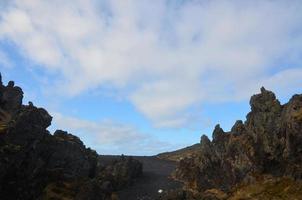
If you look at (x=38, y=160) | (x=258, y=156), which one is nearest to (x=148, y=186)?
(x=258, y=156)

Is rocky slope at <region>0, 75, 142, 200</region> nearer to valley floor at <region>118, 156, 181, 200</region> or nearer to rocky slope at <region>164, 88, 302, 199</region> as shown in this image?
valley floor at <region>118, 156, 181, 200</region>

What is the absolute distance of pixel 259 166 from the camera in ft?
370

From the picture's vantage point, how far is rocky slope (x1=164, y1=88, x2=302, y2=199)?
102688 millimetres

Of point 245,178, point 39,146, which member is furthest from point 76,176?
point 245,178

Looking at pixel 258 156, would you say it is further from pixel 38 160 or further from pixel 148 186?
pixel 38 160

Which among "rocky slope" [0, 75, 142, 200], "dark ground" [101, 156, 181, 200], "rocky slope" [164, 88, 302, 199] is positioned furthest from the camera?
"dark ground" [101, 156, 181, 200]

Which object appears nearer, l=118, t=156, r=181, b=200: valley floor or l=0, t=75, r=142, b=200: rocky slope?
l=0, t=75, r=142, b=200: rocky slope

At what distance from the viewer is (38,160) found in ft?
328

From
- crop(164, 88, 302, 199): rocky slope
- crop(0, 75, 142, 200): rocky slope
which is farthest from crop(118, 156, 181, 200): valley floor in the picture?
crop(0, 75, 142, 200): rocky slope

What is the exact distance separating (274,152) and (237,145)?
45.6 feet

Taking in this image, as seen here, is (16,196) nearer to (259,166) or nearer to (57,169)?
(57,169)

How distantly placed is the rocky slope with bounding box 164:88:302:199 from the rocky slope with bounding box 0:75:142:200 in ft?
82.9

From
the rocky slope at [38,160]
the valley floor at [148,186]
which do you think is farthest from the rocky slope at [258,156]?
the rocky slope at [38,160]

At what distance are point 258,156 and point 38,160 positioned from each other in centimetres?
5358
